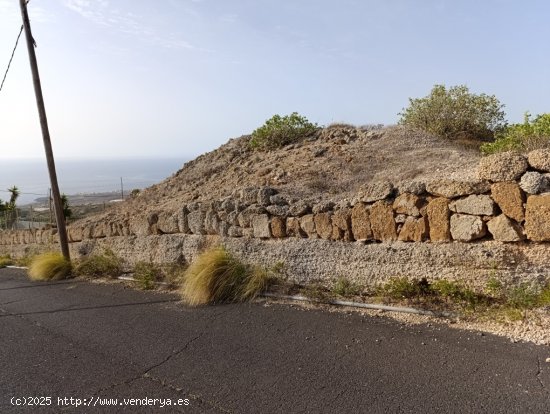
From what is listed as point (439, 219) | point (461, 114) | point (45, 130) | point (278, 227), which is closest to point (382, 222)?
point (439, 219)

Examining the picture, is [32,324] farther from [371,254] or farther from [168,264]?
[371,254]

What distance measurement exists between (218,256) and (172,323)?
4.29ft

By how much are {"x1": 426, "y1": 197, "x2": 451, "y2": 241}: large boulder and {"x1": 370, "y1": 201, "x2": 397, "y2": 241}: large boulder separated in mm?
472

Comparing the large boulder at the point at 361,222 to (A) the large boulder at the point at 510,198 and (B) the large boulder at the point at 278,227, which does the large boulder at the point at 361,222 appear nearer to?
(B) the large boulder at the point at 278,227

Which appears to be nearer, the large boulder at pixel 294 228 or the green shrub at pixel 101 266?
the large boulder at pixel 294 228

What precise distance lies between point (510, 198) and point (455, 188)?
0.56 m

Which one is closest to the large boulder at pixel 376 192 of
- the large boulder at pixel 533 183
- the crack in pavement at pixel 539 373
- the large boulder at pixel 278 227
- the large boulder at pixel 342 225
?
the large boulder at pixel 342 225

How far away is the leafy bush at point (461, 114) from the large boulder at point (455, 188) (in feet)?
15.3

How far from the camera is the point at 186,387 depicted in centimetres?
380

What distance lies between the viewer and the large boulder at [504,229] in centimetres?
445

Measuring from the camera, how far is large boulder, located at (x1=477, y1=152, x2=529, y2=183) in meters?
4.47

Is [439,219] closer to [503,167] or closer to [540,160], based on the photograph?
[503,167]

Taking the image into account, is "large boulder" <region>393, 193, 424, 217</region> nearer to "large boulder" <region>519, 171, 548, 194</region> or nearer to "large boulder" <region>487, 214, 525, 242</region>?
"large boulder" <region>487, 214, 525, 242</region>

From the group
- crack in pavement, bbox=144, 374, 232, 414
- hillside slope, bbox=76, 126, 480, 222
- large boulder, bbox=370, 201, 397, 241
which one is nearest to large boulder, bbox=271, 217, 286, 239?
hillside slope, bbox=76, 126, 480, 222
